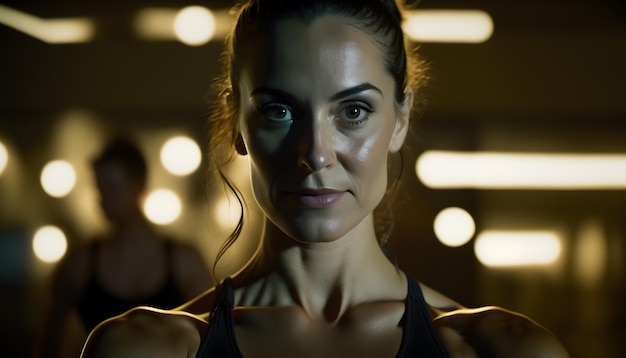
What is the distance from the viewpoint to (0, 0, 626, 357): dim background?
110cm

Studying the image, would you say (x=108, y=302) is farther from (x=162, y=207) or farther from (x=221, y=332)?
(x=221, y=332)

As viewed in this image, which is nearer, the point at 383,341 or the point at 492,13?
the point at 383,341

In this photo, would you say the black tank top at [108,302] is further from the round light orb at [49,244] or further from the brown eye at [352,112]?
the brown eye at [352,112]

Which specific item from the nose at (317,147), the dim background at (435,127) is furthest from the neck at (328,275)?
the dim background at (435,127)

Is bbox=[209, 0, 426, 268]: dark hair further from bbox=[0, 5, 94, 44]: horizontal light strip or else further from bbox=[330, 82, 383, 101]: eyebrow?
bbox=[0, 5, 94, 44]: horizontal light strip

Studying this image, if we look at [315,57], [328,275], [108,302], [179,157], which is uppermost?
[315,57]

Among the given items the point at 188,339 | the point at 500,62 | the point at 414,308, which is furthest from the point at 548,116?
the point at 188,339

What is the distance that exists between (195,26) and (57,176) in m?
0.35

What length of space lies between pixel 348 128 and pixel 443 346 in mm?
244

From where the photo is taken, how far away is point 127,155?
3.72ft

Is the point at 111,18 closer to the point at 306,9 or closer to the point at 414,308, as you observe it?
the point at 306,9

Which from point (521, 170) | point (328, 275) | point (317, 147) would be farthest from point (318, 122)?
Answer: point (521, 170)

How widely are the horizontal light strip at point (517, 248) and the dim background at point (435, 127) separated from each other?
14 mm

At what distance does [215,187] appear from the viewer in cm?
110
